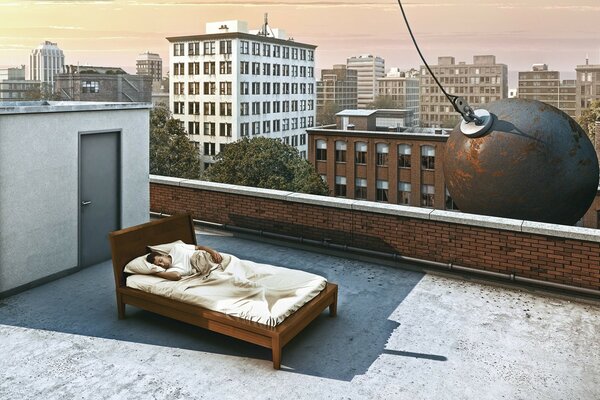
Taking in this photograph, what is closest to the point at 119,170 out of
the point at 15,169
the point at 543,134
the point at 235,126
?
the point at 15,169

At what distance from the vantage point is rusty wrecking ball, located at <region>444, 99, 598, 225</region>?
38.9 feet

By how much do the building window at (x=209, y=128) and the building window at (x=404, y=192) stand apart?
138 feet

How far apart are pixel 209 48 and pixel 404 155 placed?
158 ft

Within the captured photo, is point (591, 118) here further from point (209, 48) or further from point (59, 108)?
point (59, 108)

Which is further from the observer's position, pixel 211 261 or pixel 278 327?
pixel 211 261

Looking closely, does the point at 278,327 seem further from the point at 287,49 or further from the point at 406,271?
the point at 287,49

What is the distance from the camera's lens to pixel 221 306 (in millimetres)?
7297

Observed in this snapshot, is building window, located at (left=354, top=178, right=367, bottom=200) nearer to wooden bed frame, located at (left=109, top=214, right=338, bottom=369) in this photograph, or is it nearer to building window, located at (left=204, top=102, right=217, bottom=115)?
building window, located at (left=204, top=102, right=217, bottom=115)

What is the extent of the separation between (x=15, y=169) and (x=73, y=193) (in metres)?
1.24

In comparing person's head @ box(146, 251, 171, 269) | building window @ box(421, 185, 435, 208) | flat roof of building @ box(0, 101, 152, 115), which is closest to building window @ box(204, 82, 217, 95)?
building window @ box(421, 185, 435, 208)

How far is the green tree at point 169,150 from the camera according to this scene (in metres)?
63.9

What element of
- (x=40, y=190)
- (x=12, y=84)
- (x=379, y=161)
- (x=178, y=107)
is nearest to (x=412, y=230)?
(x=40, y=190)

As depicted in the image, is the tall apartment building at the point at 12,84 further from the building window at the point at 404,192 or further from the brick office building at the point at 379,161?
the building window at the point at 404,192

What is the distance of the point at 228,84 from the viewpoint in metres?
100
